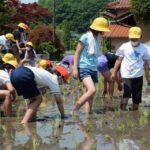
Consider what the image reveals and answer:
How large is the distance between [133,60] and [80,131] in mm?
2345

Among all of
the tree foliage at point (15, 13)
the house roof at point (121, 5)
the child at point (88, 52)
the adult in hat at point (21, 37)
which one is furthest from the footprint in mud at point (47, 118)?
the house roof at point (121, 5)

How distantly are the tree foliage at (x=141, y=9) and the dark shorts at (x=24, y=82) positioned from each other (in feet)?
72.2

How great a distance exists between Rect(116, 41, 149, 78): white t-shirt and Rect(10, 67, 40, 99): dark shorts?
1.99 metres

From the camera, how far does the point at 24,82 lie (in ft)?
24.5

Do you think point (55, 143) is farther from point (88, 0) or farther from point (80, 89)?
point (88, 0)

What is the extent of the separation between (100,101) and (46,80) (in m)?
2.88

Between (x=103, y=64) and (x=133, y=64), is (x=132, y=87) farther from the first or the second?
(x=103, y=64)

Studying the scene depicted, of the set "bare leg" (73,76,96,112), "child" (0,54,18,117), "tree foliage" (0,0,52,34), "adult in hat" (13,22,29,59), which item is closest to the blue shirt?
"bare leg" (73,76,96,112)

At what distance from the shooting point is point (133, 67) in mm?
8891

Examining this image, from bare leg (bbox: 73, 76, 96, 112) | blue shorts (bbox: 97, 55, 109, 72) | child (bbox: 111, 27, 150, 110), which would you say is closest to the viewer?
bare leg (bbox: 73, 76, 96, 112)

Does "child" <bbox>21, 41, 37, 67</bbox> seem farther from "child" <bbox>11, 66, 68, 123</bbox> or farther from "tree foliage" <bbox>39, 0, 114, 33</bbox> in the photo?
"tree foliage" <bbox>39, 0, 114, 33</bbox>

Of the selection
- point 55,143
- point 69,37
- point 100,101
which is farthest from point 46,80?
point 69,37

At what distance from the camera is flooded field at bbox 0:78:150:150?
6.03 m

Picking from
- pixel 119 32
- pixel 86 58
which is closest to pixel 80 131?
pixel 86 58
